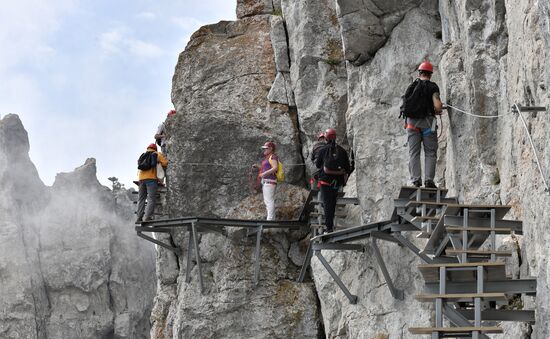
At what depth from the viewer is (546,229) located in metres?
13.1

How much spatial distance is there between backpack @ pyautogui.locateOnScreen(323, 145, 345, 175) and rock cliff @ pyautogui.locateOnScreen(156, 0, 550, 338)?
1.81 metres

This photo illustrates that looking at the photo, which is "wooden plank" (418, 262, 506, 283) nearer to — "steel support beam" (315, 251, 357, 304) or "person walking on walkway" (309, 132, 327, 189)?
"person walking on walkway" (309, 132, 327, 189)

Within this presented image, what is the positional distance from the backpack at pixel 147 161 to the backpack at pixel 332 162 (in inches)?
280

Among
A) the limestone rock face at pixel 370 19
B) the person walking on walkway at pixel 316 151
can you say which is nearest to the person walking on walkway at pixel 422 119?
the person walking on walkway at pixel 316 151

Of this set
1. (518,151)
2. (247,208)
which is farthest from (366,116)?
(518,151)

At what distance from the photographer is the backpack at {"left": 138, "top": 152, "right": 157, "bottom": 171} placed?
1052 inches

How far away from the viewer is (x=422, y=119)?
18.3m

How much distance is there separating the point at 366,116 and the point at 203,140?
259 inches

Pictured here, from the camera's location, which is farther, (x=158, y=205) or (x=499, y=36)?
(x=158, y=205)

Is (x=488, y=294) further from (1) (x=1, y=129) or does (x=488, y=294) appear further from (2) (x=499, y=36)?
(1) (x=1, y=129)

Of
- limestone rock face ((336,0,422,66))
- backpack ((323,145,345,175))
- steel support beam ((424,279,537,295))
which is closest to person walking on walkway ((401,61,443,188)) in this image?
backpack ((323,145,345,175))

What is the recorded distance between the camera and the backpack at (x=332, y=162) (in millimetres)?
21250

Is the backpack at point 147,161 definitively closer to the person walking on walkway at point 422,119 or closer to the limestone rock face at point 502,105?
the limestone rock face at point 502,105

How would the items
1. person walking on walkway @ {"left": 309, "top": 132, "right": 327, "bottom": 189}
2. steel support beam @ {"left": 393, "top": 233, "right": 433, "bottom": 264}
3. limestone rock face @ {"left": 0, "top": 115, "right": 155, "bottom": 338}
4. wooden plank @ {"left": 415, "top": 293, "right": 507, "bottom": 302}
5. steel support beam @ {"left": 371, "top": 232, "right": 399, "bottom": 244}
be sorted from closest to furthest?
wooden plank @ {"left": 415, "top": 293, "right": 507, "bottom": 302} < steel support beam @ {"left": 393, "top": 233, "right": 433, "bottom": 264} < steel support beam @ {"left": 371, "top": 232, "right": 399, "bottom": 244} < person walking on walkway @ {"left": 309, "top": 132, "right": 327, "bottom": 189} < limestone rock face @ {"left": 0, "top": 115, "right": 155, "bottom": 338}
